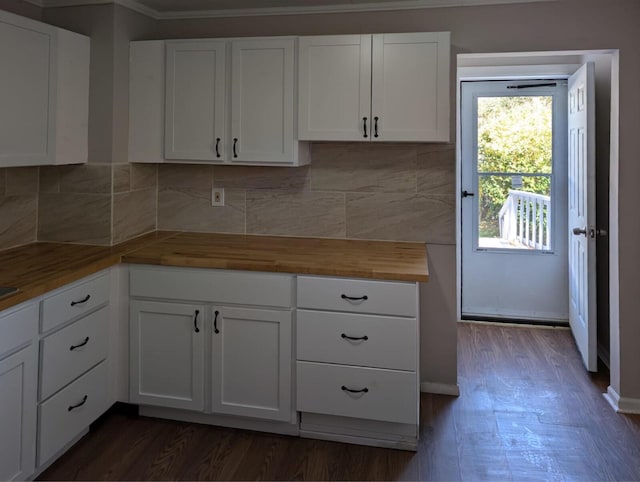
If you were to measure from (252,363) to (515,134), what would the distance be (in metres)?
3.02

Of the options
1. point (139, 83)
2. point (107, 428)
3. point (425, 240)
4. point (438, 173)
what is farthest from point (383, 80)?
point (107, 428)

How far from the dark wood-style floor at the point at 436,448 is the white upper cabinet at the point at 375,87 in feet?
4.94

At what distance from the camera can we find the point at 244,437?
2648 mm

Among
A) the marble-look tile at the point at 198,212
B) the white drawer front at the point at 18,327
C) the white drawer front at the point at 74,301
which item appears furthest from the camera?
the marble-look tile at the point at 198,212

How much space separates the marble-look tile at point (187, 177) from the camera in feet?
11.1

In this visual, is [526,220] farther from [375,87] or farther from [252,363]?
[252,363]

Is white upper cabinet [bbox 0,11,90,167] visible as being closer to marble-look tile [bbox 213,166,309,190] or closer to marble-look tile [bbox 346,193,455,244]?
marble-look tile [bbox 213,166,309,190]

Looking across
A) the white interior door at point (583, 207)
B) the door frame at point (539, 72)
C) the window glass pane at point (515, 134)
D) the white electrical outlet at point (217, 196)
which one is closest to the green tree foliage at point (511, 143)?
the window glass pane at point (515, 134)

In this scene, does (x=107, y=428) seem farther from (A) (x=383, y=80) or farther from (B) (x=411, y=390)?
(A) (x=383, y=80)

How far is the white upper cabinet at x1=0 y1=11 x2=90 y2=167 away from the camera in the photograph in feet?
7.98

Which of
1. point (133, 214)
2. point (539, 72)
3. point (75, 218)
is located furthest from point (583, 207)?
point (75, 218)

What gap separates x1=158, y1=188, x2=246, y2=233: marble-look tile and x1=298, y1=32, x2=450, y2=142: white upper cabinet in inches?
28.8

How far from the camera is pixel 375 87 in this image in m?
2.82

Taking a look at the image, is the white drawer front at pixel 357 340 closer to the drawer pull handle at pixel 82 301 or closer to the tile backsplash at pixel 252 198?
the tile backsplash at pixel 252 198
